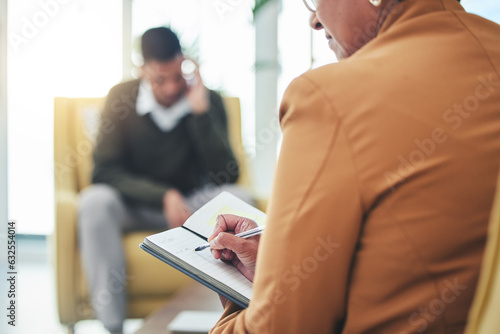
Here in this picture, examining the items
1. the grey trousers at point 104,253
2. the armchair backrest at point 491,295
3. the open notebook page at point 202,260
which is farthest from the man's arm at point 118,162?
the armchair backrest at point 491,295

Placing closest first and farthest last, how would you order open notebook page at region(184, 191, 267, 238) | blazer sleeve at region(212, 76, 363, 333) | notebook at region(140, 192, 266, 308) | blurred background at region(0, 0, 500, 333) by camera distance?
blazer sleeve at region(212, 76, 363, 333) < notebook at region(140, 192, 266, 308) < open notebook page at region(184, 191, 267, 238) < blurred background at region(0, 0, 500, 333)

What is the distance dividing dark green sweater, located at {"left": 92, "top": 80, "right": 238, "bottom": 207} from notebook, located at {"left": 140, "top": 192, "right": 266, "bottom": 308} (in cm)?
146

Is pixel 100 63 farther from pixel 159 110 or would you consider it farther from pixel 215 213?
pixel 215 213

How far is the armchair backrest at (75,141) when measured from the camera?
2281mm

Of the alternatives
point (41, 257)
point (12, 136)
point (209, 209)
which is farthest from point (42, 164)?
point (209, 209)

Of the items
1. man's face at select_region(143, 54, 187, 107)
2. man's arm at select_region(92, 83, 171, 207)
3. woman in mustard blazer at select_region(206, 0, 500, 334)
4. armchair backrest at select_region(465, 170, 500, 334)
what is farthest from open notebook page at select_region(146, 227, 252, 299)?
man's face at select_region(143, 54, 187, 107)

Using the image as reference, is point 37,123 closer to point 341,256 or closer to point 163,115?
point 163,115

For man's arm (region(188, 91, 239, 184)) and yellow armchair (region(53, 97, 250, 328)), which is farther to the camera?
man's arm (region(188, 91, 239, 184))

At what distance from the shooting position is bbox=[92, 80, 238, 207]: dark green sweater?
7.64ft

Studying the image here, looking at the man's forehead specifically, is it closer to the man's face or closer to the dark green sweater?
the man's face

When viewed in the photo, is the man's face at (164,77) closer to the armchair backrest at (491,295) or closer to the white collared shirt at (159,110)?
the white collared shirt at (159,110)

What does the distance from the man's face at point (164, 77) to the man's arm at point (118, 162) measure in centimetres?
18

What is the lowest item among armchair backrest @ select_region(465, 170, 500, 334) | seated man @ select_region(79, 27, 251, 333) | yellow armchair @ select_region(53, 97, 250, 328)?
yellow armchair @ select_region(53, 97, 250, 328)

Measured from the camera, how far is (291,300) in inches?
20.0
